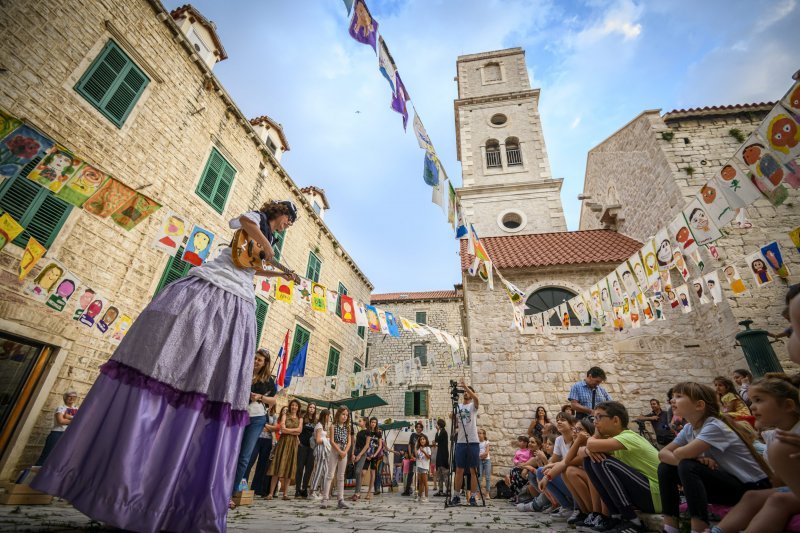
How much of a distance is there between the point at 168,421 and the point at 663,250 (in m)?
6.02

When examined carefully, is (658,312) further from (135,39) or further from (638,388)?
(135,39)

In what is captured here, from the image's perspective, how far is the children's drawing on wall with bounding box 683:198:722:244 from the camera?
409cm

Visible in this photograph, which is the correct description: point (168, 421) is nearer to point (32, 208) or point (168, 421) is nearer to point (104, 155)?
point (32, 208)

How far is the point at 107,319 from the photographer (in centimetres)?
584

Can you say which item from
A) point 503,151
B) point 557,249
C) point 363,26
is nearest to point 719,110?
point 557,249

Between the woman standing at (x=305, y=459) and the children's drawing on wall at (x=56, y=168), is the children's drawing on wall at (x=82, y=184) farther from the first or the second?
the woman standing at (x=305, y=459)

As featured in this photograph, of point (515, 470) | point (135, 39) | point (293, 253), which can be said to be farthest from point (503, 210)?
point (135, 39)

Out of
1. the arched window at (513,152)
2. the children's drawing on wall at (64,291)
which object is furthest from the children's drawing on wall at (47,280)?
the arched window at (513,152)

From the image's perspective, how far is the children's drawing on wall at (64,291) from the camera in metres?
Result: 4.72

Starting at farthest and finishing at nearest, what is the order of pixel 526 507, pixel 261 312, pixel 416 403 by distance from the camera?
pixel 416 403 < pixel 261 312 < pixel 526 507

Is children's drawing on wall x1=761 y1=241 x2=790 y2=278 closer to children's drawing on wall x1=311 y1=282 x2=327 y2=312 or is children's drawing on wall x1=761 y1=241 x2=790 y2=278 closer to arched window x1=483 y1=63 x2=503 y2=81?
children's drawing on wall x1=311 y1=282 x2=327 y2=312

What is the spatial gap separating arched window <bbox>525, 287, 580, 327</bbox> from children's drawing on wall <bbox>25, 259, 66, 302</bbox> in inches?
371

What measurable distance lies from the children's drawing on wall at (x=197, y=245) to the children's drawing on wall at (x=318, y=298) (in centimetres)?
254

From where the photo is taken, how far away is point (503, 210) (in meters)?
15.1
